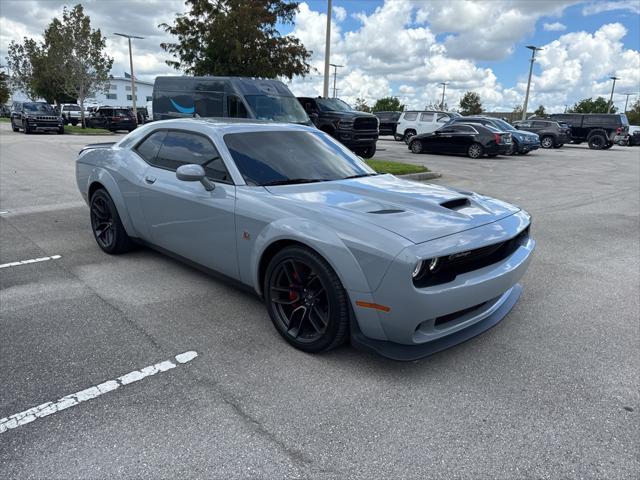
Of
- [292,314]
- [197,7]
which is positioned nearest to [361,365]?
[292,314]

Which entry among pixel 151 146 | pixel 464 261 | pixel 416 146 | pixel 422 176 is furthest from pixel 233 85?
pixel 464 261

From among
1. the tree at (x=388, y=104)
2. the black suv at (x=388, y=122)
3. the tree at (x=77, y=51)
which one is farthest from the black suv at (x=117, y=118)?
the tree at (x=388, y=104)

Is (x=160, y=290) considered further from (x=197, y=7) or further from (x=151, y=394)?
(x=197, y=7)

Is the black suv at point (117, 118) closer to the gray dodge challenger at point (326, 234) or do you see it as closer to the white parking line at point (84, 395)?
the gray dodge challenger at point (326, 234)

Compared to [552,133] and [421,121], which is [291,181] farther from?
[552,133]

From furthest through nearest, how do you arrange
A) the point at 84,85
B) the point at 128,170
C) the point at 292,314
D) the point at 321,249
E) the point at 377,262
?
the point at 84,85
the point at 128,170
the point at 292,314
the point at 321,249
the point at 377,262

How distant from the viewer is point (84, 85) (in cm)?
3347

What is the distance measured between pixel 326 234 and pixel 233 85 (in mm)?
11619

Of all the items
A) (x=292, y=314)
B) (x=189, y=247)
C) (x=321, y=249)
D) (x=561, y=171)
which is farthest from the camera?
(x=561, y=171)

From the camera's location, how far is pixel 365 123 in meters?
16.1

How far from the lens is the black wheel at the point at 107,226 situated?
16.1ft

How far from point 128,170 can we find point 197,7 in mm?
18715

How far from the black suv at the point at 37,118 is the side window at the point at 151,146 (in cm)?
2538

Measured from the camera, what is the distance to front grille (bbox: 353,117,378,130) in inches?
626
